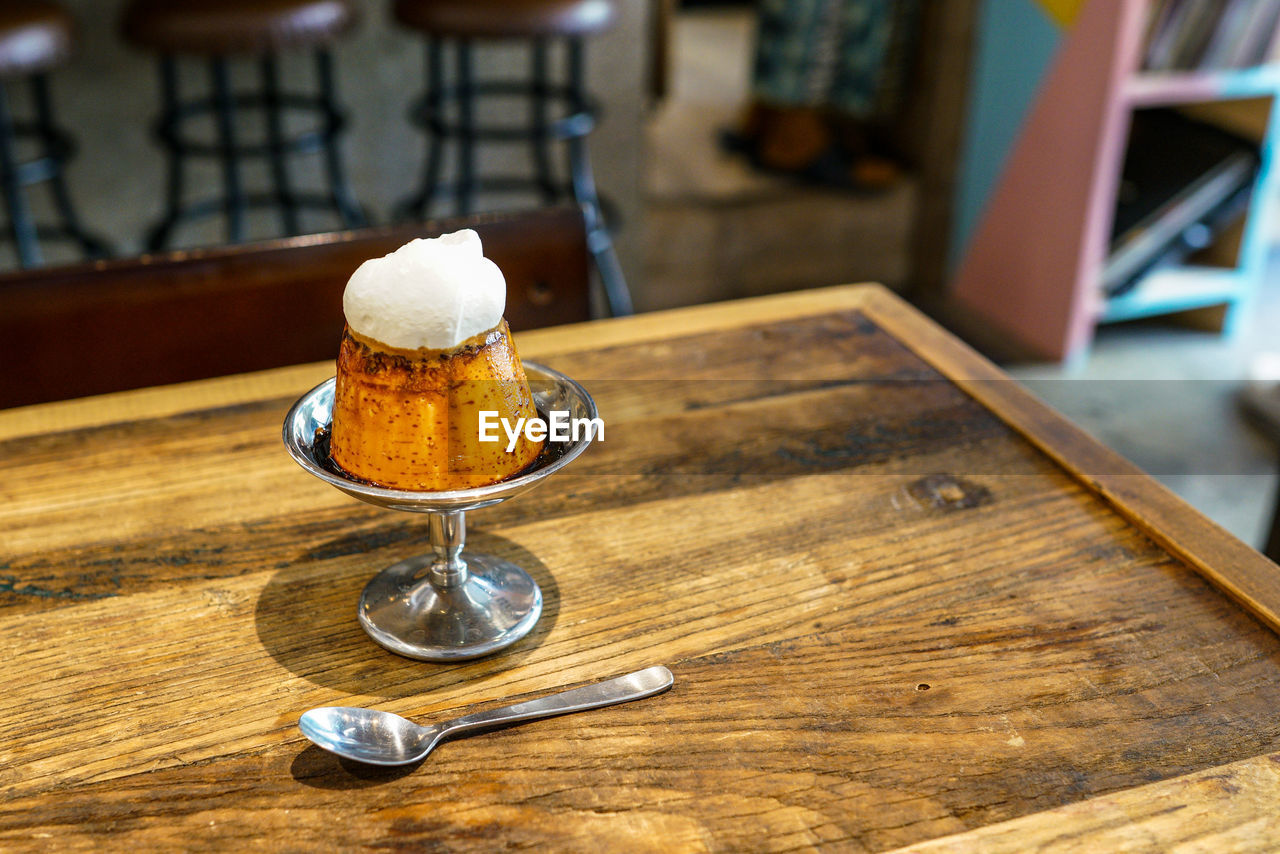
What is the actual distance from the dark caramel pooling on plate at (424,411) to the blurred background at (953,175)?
1.55 meters

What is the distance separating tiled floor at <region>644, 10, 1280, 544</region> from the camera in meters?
2.51

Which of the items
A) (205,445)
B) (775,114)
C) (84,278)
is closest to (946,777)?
(205,445)

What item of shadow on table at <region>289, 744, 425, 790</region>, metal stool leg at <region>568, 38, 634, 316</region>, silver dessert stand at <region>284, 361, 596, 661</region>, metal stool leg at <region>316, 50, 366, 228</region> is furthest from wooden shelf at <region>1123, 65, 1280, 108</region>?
shadow on table at <region>289, 744, 425, 790</region>

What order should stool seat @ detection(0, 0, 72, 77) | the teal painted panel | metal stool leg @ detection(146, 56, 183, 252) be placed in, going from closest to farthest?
Answer: stool seat @ detection(0, 0, 72, 77) < metal stool leg @ detection(146, 56, 183, 252) < the teal painted panel

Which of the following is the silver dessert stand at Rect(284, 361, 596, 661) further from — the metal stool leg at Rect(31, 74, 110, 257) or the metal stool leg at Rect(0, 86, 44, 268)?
the metal stool leg at Rect(31, 74, 110, 257)

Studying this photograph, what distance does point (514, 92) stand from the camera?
2525mm

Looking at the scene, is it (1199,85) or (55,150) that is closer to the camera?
(55,150)

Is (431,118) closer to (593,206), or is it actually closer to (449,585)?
(593,206)

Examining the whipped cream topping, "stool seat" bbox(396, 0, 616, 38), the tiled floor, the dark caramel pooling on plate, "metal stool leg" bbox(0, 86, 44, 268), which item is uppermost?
"stool seat" bbox(396, 0, 616, 38)

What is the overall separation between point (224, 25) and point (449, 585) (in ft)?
5.11

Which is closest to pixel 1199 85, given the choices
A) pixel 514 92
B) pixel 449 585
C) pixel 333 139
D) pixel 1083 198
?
pixel 1083 198

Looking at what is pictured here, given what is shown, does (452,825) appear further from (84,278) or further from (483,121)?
(483,121)

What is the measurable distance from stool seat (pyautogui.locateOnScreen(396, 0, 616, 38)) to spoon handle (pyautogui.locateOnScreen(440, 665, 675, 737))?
166 centimetres

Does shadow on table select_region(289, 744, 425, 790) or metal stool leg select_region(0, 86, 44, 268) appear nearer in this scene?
shadow on table select_region(289, 744, 425, 790)
